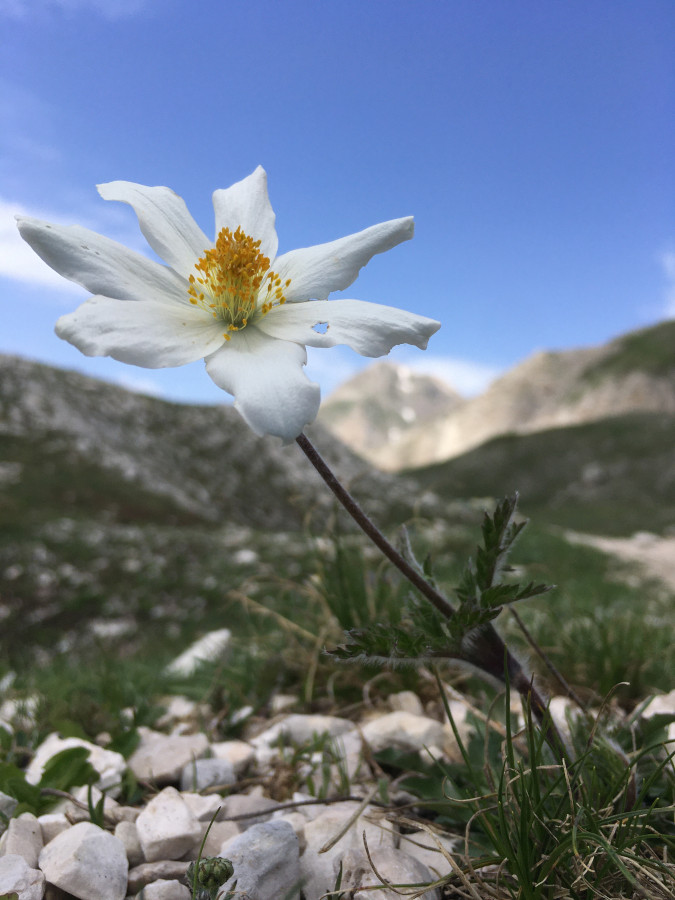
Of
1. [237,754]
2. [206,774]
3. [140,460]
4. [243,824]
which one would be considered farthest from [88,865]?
[140,460]

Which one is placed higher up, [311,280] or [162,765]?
[311,280]

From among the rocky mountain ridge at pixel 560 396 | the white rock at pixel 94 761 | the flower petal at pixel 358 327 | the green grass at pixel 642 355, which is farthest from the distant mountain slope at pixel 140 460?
the green grass at pixel 642 355

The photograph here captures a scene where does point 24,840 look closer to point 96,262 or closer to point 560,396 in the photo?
point 96,262

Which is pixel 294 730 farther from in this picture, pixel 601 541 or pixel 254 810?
pixel 601 541

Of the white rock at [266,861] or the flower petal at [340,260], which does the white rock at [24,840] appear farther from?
the flower petal at [340,260]

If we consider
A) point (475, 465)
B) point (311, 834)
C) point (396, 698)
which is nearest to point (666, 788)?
point (311, 834)

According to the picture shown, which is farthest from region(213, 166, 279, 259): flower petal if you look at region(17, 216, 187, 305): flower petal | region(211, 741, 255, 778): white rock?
region(211, 741, 255, 778): white rock
